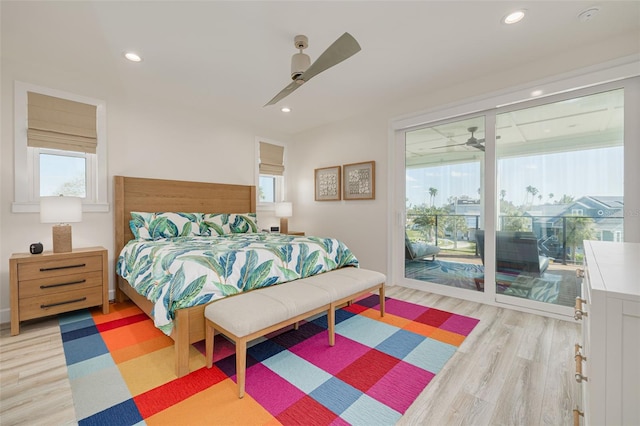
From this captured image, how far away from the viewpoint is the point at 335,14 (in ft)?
6.77

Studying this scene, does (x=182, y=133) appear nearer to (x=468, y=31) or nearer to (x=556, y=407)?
(x=468, y=31)

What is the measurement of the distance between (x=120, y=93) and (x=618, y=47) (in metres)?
5.08

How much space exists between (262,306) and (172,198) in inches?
106

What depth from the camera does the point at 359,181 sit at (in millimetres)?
4230

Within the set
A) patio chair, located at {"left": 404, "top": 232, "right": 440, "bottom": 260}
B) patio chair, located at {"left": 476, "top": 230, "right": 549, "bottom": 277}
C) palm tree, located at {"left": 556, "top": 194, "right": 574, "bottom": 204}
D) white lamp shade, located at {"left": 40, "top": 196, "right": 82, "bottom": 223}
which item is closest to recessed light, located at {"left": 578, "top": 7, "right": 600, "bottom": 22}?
palm tree, located at {"left": 556, "top": 194, "right": 574, "bottom": 204}

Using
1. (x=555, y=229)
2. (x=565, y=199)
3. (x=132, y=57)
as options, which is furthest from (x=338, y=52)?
(x=555, y=229)

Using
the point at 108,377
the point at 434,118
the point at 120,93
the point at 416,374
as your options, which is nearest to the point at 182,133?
the point at 120,93

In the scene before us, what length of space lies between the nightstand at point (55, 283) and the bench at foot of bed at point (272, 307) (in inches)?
68.7

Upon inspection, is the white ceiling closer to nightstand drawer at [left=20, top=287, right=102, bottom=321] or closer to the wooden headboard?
the wooden headboard

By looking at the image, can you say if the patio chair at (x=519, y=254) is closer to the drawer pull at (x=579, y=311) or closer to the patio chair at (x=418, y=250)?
the patio chair at (x=418, y=250)

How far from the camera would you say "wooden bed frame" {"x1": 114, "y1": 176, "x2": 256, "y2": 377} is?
248 cm

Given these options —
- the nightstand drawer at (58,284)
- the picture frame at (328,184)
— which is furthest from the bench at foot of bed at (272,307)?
the picture frame at (328,184)

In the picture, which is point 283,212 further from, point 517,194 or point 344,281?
point 517,194

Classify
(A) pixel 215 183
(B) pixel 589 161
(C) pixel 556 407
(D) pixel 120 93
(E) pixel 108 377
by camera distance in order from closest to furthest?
(C) pixel 556 407 < (E) pixel 108 377 < (B) pixel 589 161 < (D) pixel 120 93 < (A) pixel 215 183
